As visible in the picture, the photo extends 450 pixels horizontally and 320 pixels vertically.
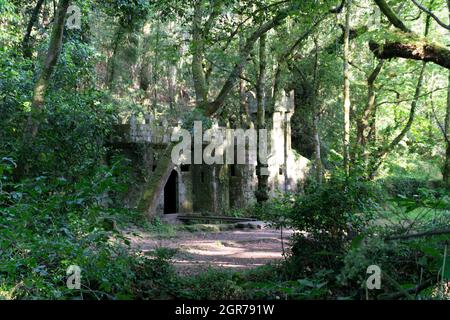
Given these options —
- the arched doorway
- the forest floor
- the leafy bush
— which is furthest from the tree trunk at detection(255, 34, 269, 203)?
the leafy bush

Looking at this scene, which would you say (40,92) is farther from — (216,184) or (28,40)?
(216,184)

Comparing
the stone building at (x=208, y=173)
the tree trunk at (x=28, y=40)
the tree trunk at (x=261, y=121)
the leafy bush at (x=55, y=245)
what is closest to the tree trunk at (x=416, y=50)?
the leafy bush at (x=55, y=245)

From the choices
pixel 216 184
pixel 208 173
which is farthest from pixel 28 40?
pixel 216 184

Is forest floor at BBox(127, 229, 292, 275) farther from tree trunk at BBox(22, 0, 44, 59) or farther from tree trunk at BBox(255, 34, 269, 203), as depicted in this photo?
tree trunk at BBox(22, 0, 44, 59)

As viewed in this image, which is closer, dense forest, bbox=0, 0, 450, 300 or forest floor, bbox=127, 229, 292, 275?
dense forest, bbox=0, 0, 450, 300

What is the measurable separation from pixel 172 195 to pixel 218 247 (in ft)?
33.6

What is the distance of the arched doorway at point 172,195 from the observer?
80.5ft

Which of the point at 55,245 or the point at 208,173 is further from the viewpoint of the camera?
the point at 208,173

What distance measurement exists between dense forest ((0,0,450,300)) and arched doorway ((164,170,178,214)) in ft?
0.36

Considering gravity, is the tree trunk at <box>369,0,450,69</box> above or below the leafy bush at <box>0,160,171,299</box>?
above

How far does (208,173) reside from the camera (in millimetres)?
25016

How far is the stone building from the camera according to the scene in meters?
21.7
